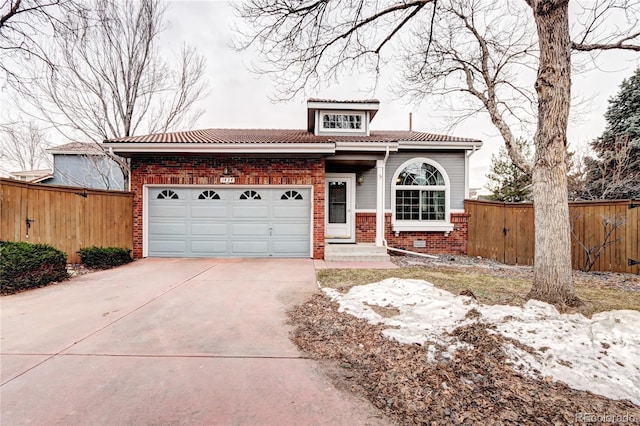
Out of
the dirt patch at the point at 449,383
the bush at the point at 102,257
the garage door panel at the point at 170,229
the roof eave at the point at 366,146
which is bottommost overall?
the dirt patch at the point at 449,383

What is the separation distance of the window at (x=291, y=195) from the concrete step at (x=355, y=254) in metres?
1.81

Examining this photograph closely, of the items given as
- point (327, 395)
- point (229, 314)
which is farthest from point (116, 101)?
point (327, 395)

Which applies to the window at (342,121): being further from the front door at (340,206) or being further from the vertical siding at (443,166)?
the front door at (340,206)

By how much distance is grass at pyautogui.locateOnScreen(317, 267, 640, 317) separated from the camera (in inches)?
183

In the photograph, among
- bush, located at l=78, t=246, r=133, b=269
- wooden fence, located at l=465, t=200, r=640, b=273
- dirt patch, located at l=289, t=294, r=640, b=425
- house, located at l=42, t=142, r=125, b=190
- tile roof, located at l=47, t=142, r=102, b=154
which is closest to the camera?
dirt patch, located at l=289, t=294, r=640, b=425

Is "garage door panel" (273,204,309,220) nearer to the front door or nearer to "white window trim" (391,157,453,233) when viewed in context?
the front door

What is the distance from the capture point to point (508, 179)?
51.4 ft

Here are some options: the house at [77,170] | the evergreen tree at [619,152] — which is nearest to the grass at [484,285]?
the evergreen tree at [619,152]

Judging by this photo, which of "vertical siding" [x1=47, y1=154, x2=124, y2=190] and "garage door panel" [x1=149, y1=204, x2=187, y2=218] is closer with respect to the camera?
"garage door panel" [x1=149, y1=204, x2=187, y2=218]

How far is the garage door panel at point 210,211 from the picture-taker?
9117mm

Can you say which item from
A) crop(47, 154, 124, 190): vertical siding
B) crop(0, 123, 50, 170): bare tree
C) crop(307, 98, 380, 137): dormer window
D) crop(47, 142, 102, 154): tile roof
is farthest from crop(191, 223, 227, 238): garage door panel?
crop(0, 123, 50, 170): bare tree

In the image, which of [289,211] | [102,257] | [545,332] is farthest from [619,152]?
[102,257]

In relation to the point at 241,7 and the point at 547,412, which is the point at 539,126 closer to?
the point at 547,412

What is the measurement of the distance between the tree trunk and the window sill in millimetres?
6053
